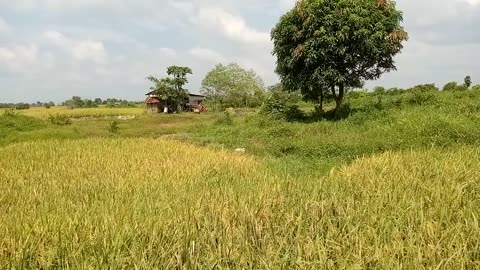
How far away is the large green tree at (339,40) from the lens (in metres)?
16.9

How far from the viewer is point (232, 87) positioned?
51.9m

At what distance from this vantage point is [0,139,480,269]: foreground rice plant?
3.09 m

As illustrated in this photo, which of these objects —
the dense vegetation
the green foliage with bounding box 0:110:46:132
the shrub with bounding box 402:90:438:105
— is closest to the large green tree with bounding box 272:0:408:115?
the shrub with bounding box 402:90:438:105

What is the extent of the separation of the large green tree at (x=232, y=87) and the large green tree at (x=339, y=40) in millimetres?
30680

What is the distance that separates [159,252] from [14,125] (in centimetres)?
2120

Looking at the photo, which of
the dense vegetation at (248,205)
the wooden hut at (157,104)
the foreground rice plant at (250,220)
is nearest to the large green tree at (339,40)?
the dense vegetation at (248,205)

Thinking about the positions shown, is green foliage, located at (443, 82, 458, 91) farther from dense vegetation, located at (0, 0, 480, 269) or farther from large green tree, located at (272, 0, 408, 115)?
dense vegetation, located at (0, 0, 480, 269)

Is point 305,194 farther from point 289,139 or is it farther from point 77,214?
point 289,139

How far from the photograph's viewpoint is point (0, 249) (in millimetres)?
3252

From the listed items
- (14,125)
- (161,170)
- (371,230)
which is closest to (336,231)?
(371,230)

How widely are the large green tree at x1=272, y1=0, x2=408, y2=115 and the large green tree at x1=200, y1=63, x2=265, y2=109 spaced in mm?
30680

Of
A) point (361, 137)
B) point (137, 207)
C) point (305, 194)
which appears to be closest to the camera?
point (137, 207)

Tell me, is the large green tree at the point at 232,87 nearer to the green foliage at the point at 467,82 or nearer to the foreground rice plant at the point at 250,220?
the green foliage at the point at 467,82

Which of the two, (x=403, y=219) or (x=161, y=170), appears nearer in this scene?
(x=403, y=219)
